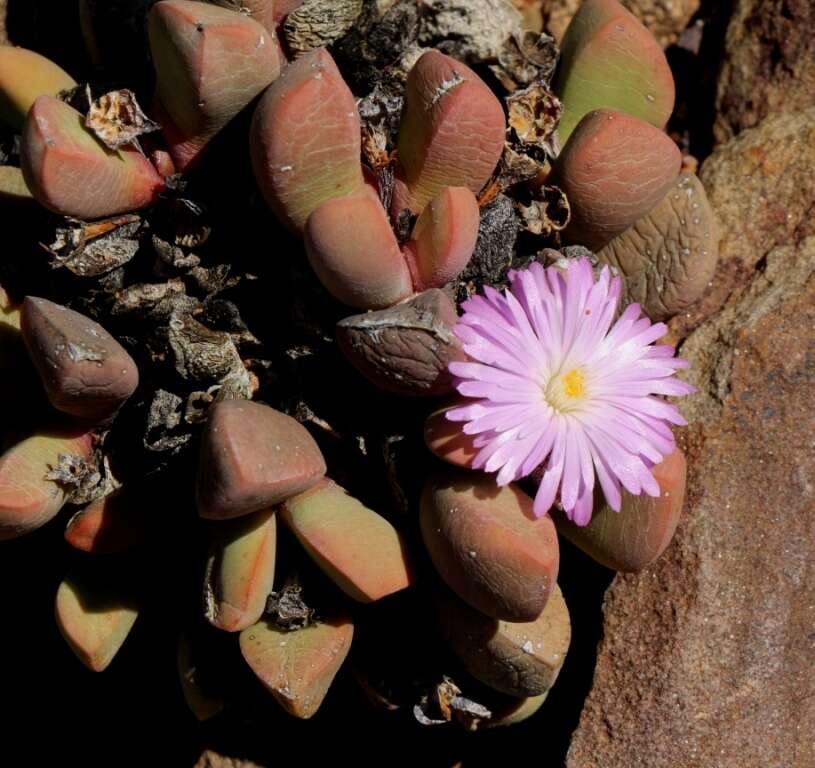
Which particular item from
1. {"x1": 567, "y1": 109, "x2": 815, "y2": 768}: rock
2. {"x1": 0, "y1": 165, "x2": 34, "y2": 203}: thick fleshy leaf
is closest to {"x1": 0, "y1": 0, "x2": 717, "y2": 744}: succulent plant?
{"x1": 0, "y1": 165, "x2": 34, "y2": 203}: thick fleshy leaf

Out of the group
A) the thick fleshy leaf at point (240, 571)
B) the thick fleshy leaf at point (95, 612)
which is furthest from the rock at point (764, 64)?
the thick fleshy leaf at point (95, 612)

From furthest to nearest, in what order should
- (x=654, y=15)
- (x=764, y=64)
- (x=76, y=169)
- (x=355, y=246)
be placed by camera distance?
(x=654, y=15) → (x=764, y=64) → (x=76, y=169) → (x=355, y=246)

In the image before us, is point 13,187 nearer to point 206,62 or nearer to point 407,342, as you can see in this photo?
point 206,62

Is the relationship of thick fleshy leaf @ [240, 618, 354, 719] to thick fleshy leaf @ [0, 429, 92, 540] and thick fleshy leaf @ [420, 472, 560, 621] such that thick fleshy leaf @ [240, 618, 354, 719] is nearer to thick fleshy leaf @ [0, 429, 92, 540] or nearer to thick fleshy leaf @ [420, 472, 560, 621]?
thick fleshy leaf @ [420, 472, 560, 621]

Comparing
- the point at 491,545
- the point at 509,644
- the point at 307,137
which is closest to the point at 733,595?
the point at 509,644

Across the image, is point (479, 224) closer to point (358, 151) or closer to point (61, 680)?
point (358, 151)

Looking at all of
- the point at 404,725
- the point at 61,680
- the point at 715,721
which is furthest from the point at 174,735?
the point at 715,721
